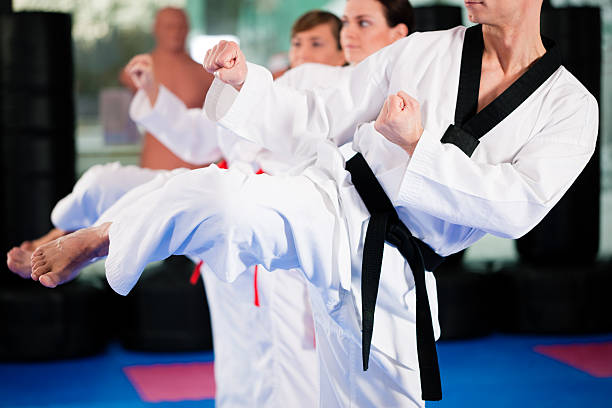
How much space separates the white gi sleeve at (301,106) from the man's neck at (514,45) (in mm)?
227

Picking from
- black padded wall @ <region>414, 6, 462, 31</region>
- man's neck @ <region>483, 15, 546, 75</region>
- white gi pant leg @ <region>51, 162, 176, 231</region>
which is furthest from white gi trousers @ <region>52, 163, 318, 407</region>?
black padded wall @ <region>414, 6, 462, 31</region>

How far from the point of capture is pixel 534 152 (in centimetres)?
182

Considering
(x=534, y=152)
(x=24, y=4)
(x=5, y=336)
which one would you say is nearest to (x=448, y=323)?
(x=5, y=336)

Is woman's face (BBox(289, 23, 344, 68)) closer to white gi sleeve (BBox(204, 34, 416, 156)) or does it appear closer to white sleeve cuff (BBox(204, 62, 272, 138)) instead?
white gi sleeve (BBox(204, 34, 416, 156))

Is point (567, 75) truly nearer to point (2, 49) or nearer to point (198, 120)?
point (198, 120)

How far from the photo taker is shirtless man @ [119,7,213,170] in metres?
4.89

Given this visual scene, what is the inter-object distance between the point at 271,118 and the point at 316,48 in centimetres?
127

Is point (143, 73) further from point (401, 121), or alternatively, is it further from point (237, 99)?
point (401, 121)

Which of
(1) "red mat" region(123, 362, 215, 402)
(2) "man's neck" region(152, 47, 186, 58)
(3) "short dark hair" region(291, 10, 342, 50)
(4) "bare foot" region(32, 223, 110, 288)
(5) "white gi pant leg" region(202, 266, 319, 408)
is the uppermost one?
(3) "short dark hair" region(291, 10, 342, 50)

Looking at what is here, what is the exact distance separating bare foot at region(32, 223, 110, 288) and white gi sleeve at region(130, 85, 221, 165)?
3.40 feet

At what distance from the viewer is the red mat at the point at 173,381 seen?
364 cm

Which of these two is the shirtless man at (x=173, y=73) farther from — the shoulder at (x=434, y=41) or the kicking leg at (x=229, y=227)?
the kicking leg at (x=229, y=227)

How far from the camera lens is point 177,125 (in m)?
2.99

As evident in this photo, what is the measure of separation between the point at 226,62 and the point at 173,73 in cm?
316
